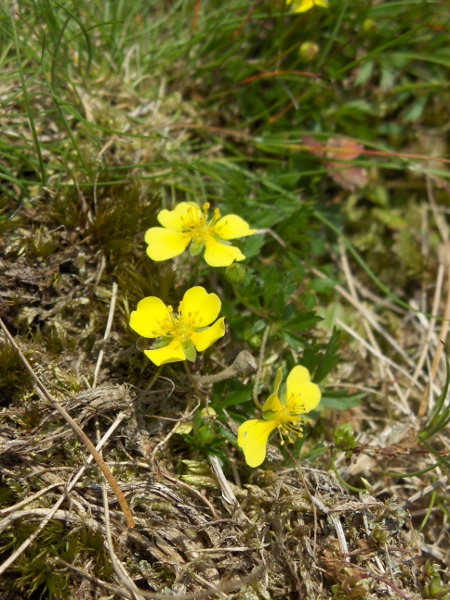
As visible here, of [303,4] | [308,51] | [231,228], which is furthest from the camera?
[308,51]

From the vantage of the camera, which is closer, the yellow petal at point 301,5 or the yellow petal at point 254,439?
the yellow petal at point 254,439

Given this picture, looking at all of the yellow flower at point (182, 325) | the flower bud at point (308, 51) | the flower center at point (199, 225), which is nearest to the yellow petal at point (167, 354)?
the yellow flower at point (182, 325)

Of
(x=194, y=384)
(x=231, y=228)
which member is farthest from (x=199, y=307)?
(x=231, y=228)

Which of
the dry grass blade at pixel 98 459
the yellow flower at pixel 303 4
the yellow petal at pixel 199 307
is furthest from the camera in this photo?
the yellow flower at pixel 303 4

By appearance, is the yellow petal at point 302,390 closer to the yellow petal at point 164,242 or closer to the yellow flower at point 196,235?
the yellow flower at point 196,235

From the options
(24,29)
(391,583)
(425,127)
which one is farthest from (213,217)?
(425,127)

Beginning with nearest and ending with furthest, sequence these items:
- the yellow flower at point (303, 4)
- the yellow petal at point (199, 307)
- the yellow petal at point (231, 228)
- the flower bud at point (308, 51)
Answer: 1. the yellow petal at point (199, 307)
2. the yellow petal at point (231, 228)
3. the yellow flower at point (303, 4)
4. the flower bud at point (308, 51)

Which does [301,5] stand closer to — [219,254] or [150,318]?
[219,254]
